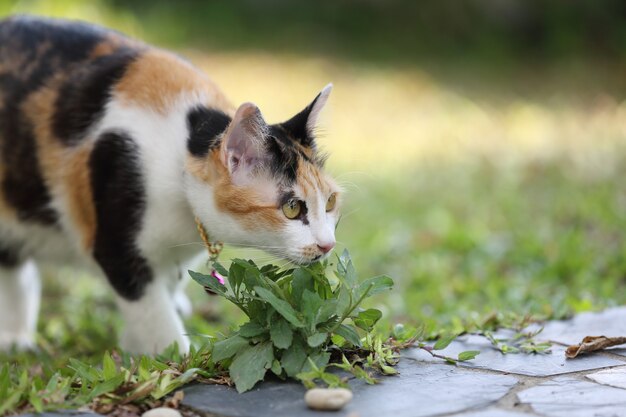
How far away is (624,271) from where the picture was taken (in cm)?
502

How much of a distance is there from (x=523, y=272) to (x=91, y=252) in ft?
8.81

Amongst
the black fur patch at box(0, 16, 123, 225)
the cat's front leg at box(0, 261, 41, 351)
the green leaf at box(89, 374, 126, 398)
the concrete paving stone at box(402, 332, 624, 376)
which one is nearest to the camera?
the green leaf at box(89, 374, 126, 398)

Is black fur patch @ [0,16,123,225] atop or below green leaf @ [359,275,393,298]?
atop

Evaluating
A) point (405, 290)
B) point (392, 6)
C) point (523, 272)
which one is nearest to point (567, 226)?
point (523, 272)

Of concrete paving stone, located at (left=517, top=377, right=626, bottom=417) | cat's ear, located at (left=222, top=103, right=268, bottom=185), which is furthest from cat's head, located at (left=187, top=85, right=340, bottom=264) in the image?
concrete paving stone, located at (left=517, top=377, right=626, bottom=417)

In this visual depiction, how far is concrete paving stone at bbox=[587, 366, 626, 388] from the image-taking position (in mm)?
2804

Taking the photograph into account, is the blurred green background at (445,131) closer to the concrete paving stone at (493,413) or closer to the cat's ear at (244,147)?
the cat's ear at (244,147)

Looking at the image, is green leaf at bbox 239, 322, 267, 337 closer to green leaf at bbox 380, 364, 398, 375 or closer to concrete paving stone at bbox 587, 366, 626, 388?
green leaf at bbox 380, 364, 398, 375

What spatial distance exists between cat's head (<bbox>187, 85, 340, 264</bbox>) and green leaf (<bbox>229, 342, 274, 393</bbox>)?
345 millimetres

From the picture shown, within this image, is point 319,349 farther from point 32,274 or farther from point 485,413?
point 32,274

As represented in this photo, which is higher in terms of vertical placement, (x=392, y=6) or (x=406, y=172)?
(x=392, y=6)

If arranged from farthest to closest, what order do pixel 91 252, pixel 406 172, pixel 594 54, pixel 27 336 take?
pixel 594 54 < pixel 406 172 < pixel 27 336 < pixel 91 252

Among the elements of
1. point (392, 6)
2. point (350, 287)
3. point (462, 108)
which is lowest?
point (350, 287)

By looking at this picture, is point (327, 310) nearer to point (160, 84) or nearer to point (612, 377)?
point (612, 377)
